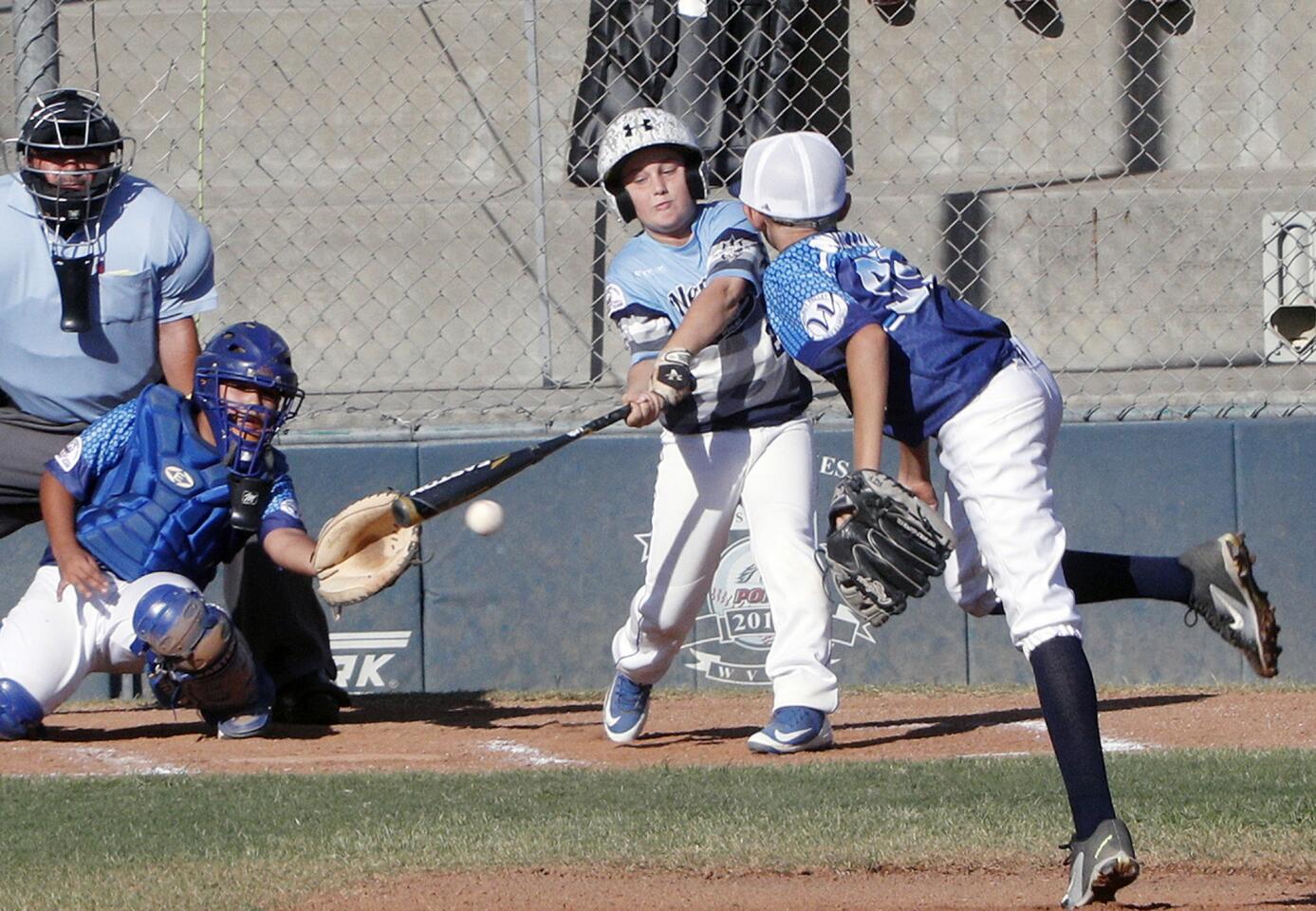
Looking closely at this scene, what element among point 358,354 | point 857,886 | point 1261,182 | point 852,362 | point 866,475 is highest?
point 1261,182

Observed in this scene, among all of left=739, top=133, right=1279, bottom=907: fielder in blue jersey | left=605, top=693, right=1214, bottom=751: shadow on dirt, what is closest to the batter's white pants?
left=605, top=693, right=1214, bottom=751: shadow on dirt

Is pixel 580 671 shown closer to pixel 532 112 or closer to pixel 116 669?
pixel 116 669

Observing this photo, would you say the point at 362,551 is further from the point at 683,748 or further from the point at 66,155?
the point at 66,155

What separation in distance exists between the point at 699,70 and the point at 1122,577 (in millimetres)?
4736

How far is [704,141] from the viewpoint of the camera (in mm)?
8305

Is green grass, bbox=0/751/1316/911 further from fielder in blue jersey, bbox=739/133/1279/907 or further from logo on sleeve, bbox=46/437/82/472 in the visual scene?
logo on sleeve, bbox=46/437/82/472

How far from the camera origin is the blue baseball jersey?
5.51m

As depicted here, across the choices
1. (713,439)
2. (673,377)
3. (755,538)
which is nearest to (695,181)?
(713,439)

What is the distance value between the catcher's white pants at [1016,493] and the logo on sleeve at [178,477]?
104 inches

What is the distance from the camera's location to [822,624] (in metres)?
5.19

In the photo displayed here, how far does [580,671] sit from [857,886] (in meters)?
3.35

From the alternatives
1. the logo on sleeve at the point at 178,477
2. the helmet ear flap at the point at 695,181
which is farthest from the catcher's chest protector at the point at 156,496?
the helmet ear flap at the point at 695,181

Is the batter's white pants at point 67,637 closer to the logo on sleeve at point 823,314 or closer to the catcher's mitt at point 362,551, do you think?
the catcher's mitt at point 362,551

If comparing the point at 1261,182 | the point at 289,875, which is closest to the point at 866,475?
the point at 289,875
